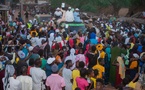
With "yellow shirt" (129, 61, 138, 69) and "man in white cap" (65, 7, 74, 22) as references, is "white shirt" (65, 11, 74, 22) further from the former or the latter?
"yellow shirt" (129, 61, 138, 69)

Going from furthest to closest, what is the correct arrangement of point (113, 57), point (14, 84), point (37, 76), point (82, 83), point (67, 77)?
point (113, 57) → point (67, 77) → point (37, 76) → point (82, 83) → point (14, 84)

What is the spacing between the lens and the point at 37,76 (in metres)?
6.97

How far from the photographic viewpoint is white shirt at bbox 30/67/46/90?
6965mm

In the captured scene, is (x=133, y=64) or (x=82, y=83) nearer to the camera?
(x=82, y=83)

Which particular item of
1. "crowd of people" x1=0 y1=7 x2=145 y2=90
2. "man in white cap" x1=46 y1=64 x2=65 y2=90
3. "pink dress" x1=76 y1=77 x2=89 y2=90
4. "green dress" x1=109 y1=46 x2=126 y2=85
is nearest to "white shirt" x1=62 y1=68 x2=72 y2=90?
"crowd of people" x1=0 y1=7 x2=145 y2=90

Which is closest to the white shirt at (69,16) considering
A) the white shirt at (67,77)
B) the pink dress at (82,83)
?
the white shirt at (67,77)

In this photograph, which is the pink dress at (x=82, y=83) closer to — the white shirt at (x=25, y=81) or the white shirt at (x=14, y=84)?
the white shirt at (x=25, y=81)

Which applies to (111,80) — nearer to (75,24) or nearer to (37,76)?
(37,76)

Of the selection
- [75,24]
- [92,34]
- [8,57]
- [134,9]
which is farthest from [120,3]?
[8,57]

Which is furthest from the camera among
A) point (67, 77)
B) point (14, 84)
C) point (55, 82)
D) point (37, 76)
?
point (67, 77)

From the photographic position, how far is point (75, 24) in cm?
1756

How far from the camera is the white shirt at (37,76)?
6.96 meters

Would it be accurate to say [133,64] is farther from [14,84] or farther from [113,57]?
[14,84]

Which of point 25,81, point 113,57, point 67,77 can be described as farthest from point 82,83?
point 113,57
